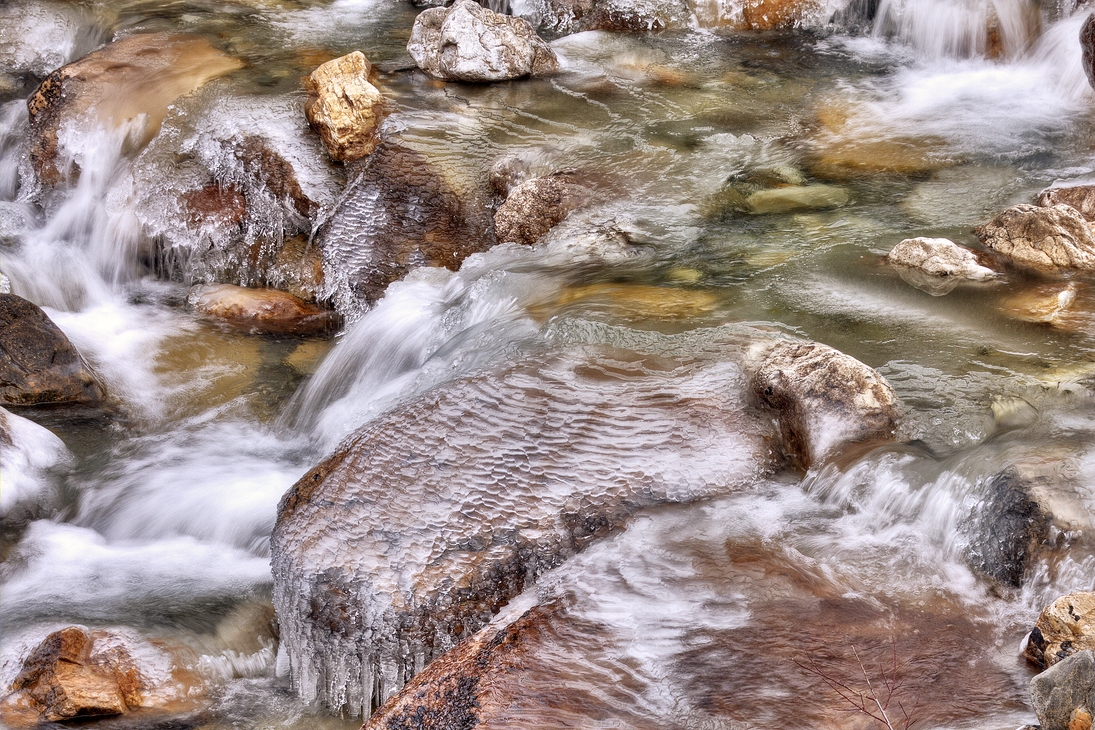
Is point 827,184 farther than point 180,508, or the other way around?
point 827,184

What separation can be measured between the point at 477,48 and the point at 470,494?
4.98 metres

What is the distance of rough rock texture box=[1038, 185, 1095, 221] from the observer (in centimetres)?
547

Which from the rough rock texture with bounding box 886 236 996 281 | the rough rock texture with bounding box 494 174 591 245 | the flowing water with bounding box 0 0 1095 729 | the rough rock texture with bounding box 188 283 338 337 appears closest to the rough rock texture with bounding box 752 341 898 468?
the flowing water with bounding box 0 0 1095 729

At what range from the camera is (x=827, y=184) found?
6.33 metres

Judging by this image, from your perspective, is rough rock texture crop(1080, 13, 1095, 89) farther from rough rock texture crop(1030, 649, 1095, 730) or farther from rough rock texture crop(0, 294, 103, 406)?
rough rock texture crop(0, 294, 103, 406)

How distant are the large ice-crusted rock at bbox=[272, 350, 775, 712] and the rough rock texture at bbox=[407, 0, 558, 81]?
13.9 feet

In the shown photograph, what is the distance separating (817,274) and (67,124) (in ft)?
19.3

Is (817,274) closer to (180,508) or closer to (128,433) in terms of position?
(180,508)

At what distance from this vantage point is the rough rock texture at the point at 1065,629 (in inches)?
107

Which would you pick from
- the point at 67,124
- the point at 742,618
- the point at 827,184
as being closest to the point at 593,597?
the point at 742,618

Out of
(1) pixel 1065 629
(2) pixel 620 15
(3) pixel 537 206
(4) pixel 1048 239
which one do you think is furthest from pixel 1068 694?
(2) pixel 620 15

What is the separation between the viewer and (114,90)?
7.69 m

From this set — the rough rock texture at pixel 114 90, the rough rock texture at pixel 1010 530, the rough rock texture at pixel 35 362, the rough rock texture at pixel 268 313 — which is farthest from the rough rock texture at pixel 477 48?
the rough rock texture at pixel 1010 530

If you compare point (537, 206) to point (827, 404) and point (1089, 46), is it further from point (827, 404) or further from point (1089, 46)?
point (1089, 46)
